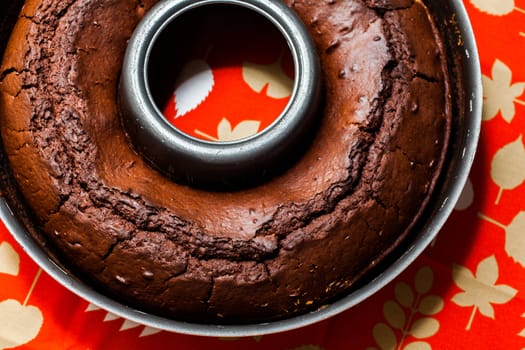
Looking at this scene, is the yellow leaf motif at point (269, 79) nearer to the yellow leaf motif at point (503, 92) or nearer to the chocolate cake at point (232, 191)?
the chocolate cake at point (232, 191)

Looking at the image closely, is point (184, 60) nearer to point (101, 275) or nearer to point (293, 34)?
point (293, 34)

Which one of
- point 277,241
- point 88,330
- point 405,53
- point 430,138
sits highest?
point 405,53

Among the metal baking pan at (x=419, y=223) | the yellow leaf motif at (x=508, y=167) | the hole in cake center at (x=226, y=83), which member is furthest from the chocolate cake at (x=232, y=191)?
the yellow leaf motif at (x=508, y=167)

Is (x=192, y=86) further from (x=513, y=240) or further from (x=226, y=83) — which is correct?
(x=513, y=240)

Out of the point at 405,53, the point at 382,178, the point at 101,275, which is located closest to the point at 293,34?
the point at 405,53

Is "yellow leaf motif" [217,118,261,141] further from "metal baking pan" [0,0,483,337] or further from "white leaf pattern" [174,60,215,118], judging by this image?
"metal baking pan" [0,0,483,337]

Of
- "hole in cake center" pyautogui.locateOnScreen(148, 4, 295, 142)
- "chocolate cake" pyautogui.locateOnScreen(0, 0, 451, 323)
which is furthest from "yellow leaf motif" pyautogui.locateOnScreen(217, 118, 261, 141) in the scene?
"chocolate cake" pyautogui.locateOnScreen(0, 0, 451, 323)
